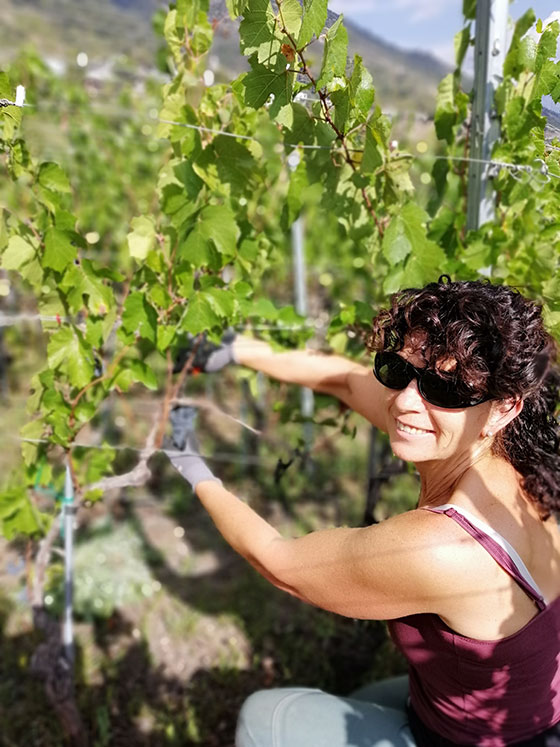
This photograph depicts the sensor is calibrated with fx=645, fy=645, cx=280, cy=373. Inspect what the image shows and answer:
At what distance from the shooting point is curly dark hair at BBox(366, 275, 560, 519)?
50.8 inches

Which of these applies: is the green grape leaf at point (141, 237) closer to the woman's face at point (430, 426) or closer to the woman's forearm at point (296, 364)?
the woman's forearm at point (296, 364)

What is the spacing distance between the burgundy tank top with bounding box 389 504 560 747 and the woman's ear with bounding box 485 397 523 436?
0.71 ft

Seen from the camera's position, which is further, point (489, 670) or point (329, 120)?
point (329, 120)

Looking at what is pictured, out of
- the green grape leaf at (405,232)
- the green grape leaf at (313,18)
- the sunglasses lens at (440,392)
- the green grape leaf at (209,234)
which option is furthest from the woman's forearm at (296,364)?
the green grape leaf at (313,18)

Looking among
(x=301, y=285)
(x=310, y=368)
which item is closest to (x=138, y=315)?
(x=310, y=368)

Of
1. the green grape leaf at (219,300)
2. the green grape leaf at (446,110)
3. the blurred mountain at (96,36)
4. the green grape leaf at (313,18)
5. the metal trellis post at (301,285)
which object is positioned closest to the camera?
the green grape leaf at (313,18)

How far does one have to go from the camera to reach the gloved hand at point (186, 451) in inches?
68.3

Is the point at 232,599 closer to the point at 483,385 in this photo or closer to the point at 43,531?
the point at 43,531

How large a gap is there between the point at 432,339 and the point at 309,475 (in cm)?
301

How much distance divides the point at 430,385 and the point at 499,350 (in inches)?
6.0

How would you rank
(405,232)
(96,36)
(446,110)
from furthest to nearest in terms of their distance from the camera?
(96,36), (446,110), (405,232)

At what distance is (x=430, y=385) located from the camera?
1.32 metres

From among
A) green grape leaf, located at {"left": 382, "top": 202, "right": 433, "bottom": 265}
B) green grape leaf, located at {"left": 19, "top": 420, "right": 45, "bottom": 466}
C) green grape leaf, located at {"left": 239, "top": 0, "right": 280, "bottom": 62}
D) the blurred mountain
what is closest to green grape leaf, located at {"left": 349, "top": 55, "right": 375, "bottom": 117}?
green grape leaf, located at {"left": 239, "top": 0, "right": 280, "bottom": 62}

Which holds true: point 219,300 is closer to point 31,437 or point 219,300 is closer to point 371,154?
point 371,154
